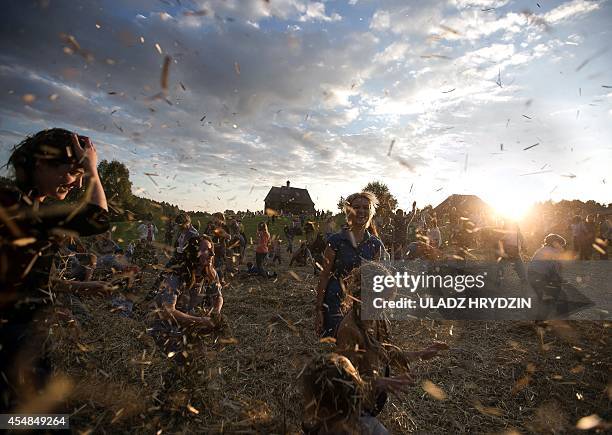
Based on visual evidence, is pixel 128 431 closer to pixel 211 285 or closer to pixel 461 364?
pixel 211 285

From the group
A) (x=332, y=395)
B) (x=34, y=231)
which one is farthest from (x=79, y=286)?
(x=332, y=395)

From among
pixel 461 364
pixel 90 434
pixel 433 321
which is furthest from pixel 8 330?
pixel 433 321

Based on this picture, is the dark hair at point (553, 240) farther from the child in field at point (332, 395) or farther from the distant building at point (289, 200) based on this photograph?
the distant building at point (289, 200)

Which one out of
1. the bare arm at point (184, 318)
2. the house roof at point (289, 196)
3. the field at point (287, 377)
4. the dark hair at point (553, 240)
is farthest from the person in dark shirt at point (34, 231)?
the house roof at point (289, 196)

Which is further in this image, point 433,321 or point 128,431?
point 433,321

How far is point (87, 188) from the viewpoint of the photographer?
7.73ft

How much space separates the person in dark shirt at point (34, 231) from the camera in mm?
2016

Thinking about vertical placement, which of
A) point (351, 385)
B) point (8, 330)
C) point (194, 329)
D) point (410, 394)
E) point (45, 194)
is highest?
point (45, 194)

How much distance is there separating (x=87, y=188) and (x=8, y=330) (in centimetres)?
100

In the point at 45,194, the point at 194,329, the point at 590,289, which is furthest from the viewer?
the point at 590,289

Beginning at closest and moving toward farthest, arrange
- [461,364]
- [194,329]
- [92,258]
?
[194,329] → [461,364] → [92,258]

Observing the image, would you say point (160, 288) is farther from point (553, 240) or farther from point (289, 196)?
point (289, 196)

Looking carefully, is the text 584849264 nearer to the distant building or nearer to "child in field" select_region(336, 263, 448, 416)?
"child in field" select_region(336, 263, 448, 416)

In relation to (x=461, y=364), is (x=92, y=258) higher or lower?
higher
